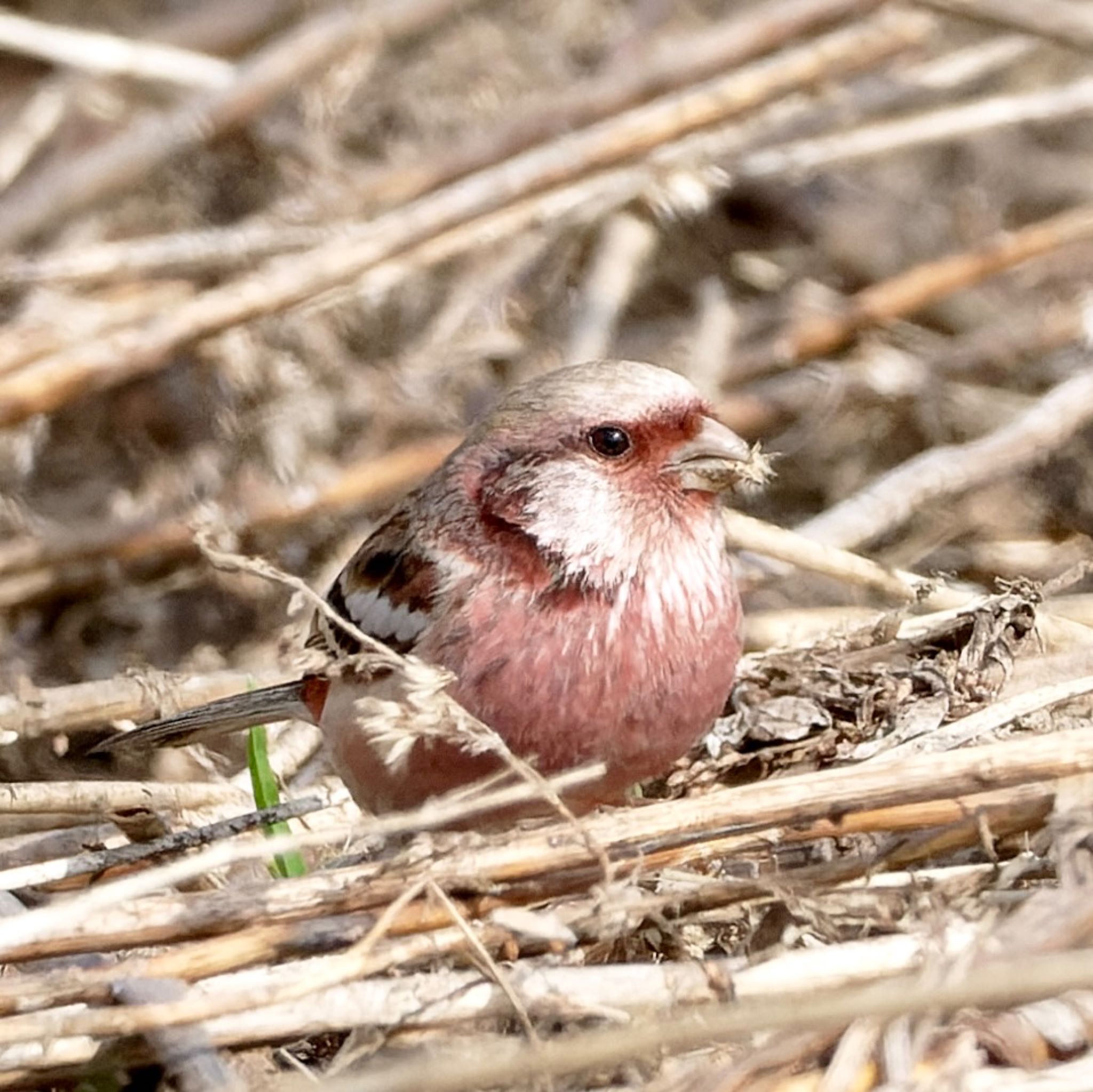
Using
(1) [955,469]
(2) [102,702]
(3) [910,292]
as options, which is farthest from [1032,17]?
(2) [102,702]

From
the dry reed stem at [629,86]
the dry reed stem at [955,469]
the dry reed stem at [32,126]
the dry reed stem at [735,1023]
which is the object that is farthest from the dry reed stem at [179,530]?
the dry reed stem at [735,1023]

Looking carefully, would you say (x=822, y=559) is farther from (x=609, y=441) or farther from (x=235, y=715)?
(x=235, y=715)

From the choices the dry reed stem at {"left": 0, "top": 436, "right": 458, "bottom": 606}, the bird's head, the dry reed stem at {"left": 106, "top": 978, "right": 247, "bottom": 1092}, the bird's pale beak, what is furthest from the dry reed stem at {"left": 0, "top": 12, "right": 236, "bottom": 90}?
the dry reed stem at {"left": 106, "top": 978, "right": 247, "bottom": 1092}

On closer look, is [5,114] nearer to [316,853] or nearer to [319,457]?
[319,457]

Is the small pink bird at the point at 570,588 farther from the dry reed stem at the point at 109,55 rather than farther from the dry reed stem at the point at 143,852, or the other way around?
the dry reed stem at the point at 109,55

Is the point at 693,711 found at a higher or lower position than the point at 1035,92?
lower

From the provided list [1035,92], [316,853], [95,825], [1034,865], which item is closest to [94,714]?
[95,825]
